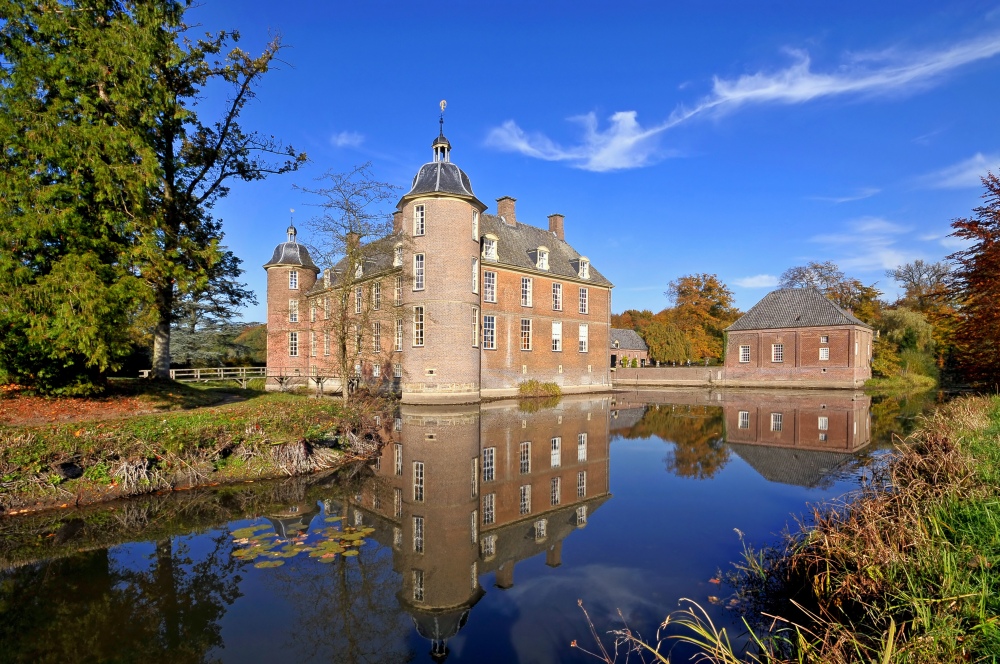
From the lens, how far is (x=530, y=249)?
3064 centimetres

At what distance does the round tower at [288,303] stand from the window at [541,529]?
90.0 feet

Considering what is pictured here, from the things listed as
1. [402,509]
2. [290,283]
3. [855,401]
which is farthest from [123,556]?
[855,401]

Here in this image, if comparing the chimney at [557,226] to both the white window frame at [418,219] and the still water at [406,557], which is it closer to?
the white window frame at [418,219]

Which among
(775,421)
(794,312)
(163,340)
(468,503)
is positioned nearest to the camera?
(468,503)

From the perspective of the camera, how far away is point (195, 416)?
33.6 ft

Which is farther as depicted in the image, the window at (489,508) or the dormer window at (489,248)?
the dormer window at (489,248)

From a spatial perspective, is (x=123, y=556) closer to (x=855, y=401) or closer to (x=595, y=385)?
(x=595, y=385)

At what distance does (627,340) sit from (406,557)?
47963 millimetres

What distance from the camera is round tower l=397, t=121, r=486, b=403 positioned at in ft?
76.4

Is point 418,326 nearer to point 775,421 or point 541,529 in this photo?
point 775,421

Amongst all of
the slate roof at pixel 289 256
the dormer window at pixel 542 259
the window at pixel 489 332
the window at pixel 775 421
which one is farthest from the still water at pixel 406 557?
the slate roof at pixel 289 256

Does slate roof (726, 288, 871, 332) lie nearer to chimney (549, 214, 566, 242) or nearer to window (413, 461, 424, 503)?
chimney (549, 214, 566, 242)

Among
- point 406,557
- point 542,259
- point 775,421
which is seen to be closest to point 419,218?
point 542,259

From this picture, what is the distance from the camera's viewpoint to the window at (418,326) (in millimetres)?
23641
